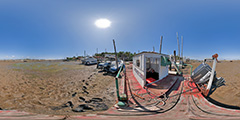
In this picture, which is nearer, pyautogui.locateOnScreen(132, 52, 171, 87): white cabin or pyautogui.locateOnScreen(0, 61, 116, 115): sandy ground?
pyautogui.locateOnScreen(0, 61, 116, 115): sandy ground

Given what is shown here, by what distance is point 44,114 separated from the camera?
10.6 ft

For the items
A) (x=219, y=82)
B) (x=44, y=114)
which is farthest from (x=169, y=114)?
(x=219, y=82)

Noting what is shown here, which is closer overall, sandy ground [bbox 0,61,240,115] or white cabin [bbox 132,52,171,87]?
sandy ground [bbox 0,61,240,115]

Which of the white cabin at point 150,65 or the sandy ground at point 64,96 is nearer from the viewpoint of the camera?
the sandy ground at point 64,96

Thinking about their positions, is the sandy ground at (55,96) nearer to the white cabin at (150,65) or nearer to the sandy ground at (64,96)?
the sandy ground at (64,96)

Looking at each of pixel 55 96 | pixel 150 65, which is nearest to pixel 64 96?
pixel 55 96

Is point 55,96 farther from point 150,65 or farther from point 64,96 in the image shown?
point 150,65

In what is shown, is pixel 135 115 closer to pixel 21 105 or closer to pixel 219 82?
pixel 21 105

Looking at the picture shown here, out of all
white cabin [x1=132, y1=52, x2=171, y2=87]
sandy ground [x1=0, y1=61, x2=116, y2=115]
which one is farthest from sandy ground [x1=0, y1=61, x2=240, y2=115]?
white cabin [x1=132, y1=52, x2=171, y2=87]

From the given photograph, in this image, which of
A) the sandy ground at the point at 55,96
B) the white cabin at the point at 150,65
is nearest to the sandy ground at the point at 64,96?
the sandy ground at the point at 55,96

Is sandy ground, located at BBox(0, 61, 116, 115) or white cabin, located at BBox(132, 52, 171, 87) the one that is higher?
white cabin, located at BBox(132, 52, 171, 87)

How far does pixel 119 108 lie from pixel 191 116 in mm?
2735

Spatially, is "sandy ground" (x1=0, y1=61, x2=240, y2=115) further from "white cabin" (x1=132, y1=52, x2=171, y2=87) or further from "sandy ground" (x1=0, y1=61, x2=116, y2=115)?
"white cabin" (x1=132, y1=52, x2=171, y2=87)

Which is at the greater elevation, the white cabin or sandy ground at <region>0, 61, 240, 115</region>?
the white cabin
